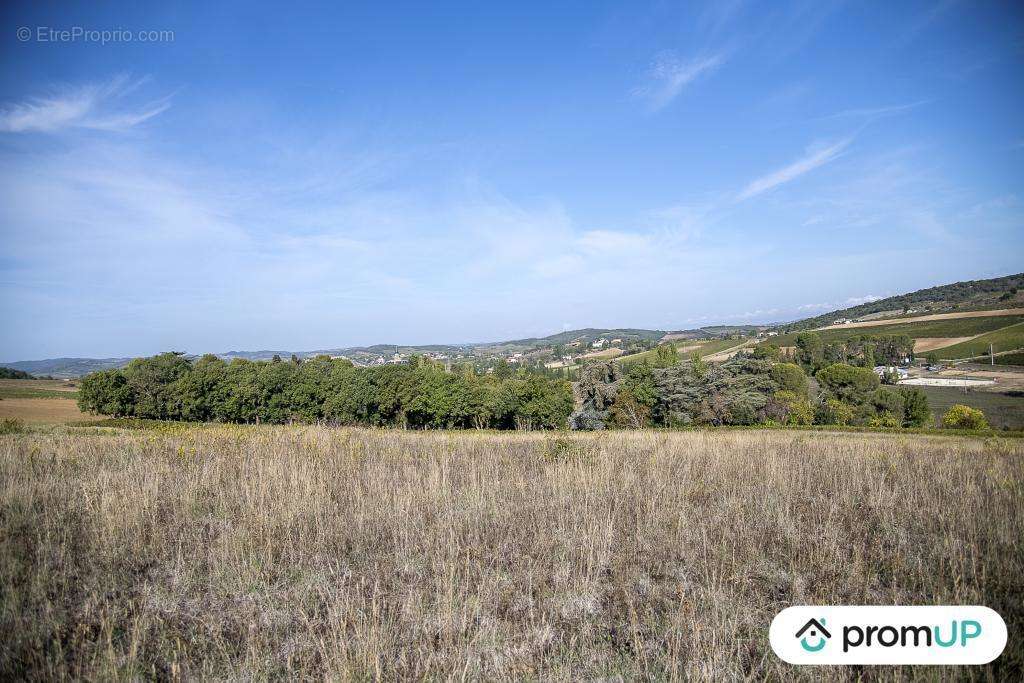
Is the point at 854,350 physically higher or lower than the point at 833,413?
higher

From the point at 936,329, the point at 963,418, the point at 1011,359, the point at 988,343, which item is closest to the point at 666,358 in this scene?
the point at 963,418

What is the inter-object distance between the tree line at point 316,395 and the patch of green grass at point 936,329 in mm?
85338

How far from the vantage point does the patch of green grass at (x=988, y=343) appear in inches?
3366

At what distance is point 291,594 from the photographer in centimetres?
384

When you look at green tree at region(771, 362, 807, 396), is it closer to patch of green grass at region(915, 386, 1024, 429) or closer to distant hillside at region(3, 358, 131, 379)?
patch of green grass at region(915, 386, 1024, 429)

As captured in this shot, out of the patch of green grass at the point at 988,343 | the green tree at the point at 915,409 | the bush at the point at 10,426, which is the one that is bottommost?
the green tree at the point at 915,409

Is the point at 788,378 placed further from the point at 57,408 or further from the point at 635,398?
the point at 57,408

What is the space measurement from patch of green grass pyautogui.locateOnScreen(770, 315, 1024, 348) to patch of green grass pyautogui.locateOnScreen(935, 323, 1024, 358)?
2244mm

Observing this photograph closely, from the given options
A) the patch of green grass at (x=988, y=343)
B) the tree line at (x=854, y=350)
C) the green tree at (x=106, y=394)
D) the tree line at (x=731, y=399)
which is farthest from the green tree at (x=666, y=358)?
the green tree at (x=106, y=394)

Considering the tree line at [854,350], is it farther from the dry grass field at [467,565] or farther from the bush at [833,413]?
the dry grass field at [467,565]

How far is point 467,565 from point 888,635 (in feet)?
10.4

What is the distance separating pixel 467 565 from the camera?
4.14 m

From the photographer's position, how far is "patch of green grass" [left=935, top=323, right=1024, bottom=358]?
8550 cm

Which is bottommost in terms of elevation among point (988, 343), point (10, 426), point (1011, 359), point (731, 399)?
point (1011, 359)
